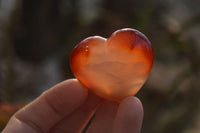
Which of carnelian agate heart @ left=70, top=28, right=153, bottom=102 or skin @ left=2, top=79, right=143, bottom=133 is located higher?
carnelian agate heart @ left=70, top=28, right=153, bottom=102

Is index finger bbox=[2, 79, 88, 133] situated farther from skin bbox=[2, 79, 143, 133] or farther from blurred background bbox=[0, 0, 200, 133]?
blurred background bbox=[0, 0, 200, 133]

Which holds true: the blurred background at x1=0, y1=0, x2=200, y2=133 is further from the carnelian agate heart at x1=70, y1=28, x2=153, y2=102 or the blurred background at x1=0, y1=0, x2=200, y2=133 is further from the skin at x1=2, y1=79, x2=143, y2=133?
the carnelian agate heart at x1=70, y1=28, x2=153, y2=102

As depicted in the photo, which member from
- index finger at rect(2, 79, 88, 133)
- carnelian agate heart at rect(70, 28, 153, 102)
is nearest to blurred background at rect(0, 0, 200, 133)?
index finger at rect(2, 79, 88, 133)

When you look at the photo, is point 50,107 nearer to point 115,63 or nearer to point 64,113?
point 64,113

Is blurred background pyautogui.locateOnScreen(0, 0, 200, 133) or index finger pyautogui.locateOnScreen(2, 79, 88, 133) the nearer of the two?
index finger pyautogui.locateOnScreen(2, 79, 88, 133)

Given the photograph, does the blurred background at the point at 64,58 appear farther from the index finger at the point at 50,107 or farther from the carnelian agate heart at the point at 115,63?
the carnelian agate heart at the point at 115,63

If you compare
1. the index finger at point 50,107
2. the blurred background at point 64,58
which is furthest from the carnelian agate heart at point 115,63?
the blurred background at point 64,58

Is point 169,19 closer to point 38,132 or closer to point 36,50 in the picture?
point 36,50
